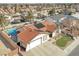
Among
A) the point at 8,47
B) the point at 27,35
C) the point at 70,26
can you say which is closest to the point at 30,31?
the point at 27,35

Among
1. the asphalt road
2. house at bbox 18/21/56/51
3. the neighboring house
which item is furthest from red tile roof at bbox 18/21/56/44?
the asphalt road

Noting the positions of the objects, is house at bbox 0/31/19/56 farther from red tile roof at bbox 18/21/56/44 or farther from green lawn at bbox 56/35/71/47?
green lawn at bbox 56/35/71/47

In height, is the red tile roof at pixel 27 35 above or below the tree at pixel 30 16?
below

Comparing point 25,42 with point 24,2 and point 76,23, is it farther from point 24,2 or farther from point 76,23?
point 76,23

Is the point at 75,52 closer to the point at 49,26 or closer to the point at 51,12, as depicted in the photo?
the point at 49,26

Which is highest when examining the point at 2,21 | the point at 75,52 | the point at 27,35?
the point at 2,21

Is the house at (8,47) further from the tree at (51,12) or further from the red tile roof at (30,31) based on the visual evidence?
the tree at (51,12)

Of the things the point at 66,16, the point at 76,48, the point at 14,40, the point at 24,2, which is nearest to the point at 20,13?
the point at 24,2

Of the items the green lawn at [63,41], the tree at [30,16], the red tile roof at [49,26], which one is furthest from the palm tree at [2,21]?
the green lawn at [63,41]
